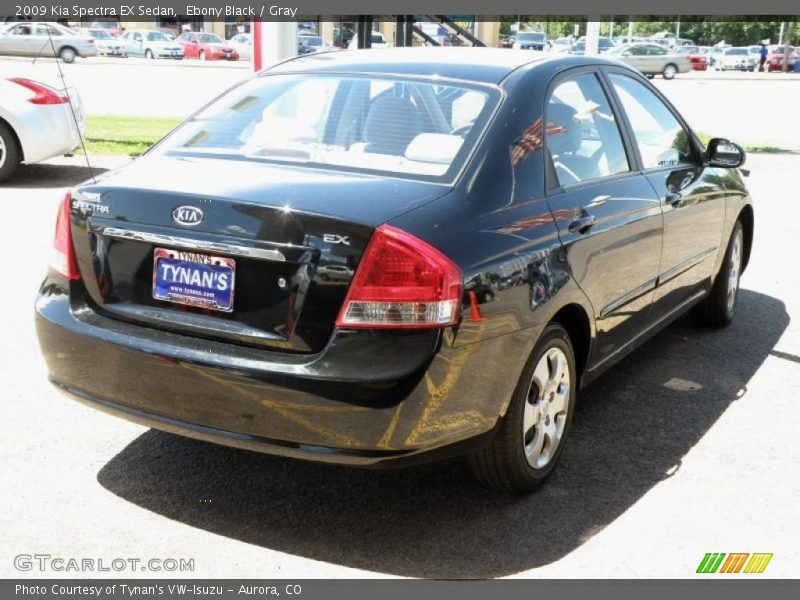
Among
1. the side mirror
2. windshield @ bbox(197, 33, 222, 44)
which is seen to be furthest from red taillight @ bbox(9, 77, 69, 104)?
windshield @ bbox(197, 33, 222, 44)

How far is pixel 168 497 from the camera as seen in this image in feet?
12.7

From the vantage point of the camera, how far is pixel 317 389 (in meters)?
3.21

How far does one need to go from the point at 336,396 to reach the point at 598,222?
1.60 m

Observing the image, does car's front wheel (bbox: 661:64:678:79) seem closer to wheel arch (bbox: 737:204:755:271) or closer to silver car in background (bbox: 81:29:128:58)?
silver car in background (bbox: 81:29:128:58)

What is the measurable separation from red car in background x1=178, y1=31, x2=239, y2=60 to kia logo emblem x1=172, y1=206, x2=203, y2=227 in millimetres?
51241

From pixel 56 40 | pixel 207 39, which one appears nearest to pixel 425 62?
pixel 56 40

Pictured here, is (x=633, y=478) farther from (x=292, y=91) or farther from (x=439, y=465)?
(x=292, y=91)

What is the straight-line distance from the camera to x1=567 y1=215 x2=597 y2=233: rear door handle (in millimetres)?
4039

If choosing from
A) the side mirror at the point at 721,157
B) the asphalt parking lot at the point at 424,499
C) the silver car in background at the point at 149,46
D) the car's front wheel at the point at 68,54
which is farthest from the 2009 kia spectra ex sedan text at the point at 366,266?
the silver car in background at the point at 149,46

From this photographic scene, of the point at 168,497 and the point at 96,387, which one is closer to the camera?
the point at 96,387

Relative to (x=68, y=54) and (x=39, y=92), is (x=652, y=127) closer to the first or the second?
(x=39, y=92)

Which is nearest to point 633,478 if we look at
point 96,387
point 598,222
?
point 598,222

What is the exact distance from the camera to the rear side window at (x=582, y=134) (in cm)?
418

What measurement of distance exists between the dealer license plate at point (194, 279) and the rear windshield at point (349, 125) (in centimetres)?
63
